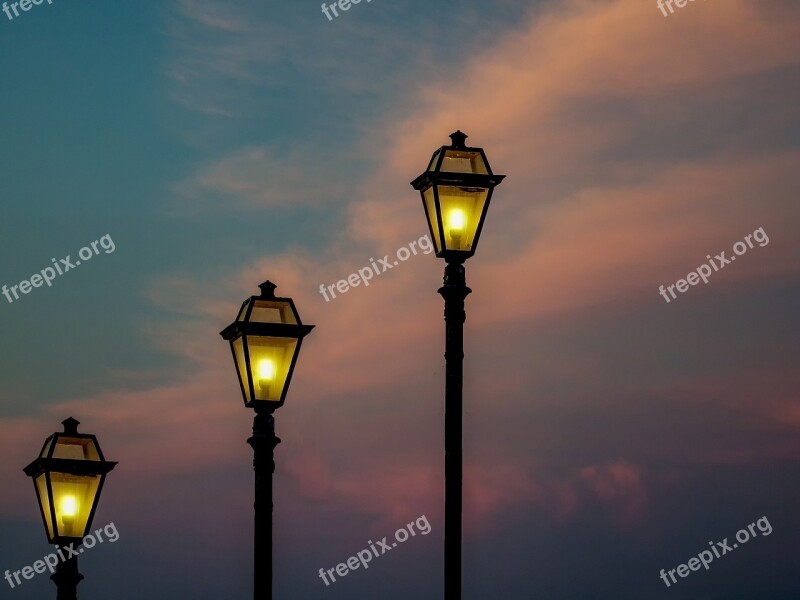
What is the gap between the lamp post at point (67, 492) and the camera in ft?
54.0

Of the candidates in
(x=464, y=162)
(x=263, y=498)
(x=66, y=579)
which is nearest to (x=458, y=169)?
(x=464, y=162)

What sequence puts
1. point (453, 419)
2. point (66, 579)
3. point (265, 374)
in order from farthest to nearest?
point (66, 579)
point (265, 374)
point (453, 419)

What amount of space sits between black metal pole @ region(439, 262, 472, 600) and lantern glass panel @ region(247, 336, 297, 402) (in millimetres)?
1428

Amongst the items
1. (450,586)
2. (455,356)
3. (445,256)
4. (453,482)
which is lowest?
(450,586)

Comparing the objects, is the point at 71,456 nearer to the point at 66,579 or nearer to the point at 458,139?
the point at 66,579

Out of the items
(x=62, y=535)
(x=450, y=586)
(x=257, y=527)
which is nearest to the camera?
(x=450, y=586)

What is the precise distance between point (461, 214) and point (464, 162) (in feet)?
1.53

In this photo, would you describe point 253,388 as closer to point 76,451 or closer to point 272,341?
point 272,341

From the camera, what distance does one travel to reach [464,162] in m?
13.4

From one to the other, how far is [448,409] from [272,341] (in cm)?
173

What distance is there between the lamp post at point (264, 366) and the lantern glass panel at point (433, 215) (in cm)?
135

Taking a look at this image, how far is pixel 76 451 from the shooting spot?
54.9ft

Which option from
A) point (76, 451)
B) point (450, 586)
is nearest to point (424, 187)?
point (450, 586)

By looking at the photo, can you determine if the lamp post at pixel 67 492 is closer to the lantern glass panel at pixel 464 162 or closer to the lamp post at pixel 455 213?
the lamp post at pixel 455 213
